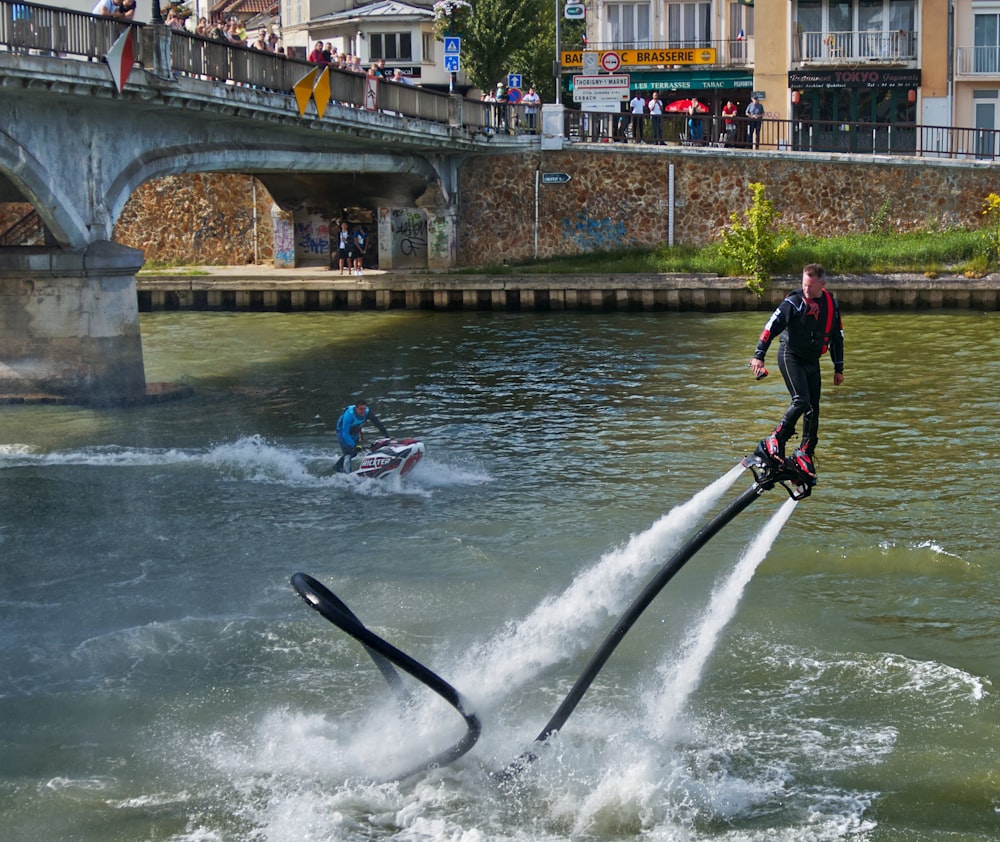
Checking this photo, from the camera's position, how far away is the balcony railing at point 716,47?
Answer: 64938 mm

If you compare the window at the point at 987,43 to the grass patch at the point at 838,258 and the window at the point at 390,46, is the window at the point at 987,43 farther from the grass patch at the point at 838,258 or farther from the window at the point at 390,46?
the window at the point at 390,46

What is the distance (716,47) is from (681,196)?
15.6 metres

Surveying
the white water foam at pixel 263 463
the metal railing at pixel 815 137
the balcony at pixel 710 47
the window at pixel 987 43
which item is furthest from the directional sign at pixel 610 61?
the white water foam at pixel 263 463

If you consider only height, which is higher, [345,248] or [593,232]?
[593,232]

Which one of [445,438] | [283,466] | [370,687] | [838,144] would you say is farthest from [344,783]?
[838,144]

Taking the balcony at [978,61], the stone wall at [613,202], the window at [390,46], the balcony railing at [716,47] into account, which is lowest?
the stone wall at [613,202]

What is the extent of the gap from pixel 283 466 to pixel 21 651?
31.2 ft

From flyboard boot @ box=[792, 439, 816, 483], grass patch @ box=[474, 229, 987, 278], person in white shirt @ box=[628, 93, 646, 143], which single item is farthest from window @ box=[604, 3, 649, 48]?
flyboard boot @ box=[792, 439, 816, 483]

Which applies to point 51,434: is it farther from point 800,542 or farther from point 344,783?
point 344,783

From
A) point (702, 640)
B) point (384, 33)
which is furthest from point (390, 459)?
point (384, 33)

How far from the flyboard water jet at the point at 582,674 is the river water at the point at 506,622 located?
322 mm

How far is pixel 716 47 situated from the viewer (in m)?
65.6

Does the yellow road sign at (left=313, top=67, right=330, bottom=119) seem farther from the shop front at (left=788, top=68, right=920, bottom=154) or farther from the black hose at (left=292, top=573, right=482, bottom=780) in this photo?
the shop front at (left=788, top=68, right=920, bottom=154)

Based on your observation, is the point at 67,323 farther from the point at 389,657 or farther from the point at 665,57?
the point at 665,57
